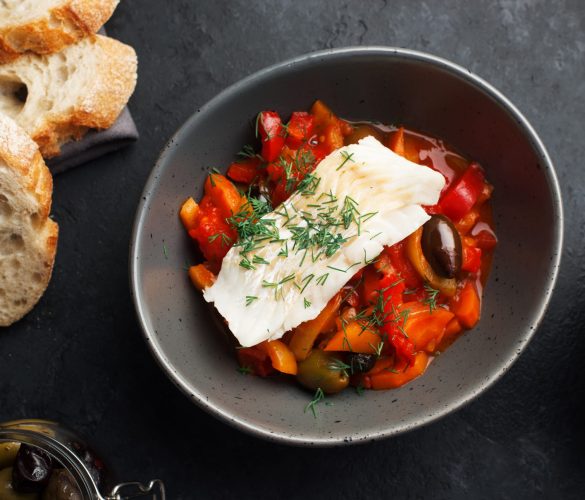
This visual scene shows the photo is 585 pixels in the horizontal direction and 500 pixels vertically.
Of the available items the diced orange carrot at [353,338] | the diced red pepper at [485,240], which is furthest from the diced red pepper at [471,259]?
the diced orange carrot at [353,338]

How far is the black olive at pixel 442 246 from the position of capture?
9.84 feet

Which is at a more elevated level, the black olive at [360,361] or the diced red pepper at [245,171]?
the diced red pepper at [245,171]

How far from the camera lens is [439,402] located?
9.91ft

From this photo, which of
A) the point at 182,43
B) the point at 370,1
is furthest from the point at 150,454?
the point at 370,1

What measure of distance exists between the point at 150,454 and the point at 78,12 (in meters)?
1.95

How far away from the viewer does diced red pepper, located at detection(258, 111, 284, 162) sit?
10.7ft

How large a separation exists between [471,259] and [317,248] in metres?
→ 0.66

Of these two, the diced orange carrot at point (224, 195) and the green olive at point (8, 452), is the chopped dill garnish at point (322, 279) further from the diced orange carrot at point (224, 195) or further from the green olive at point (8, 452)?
the green olive at point (8, 452)

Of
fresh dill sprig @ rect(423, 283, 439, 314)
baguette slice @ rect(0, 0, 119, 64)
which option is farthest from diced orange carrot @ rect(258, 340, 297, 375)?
baguette slice @ rect(0, 0, 119, 64)

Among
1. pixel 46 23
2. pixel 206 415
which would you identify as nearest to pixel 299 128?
pixel 46 23

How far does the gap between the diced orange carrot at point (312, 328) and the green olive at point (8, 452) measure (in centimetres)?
113

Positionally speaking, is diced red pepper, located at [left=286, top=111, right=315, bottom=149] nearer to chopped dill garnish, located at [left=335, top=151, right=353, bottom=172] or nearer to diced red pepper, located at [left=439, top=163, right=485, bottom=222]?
chopped dill garnish, located at [left=335, top=151, right=353, bottom=172]

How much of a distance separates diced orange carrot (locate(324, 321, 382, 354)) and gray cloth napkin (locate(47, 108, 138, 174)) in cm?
133

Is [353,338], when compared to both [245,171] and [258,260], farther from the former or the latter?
[245,171]
